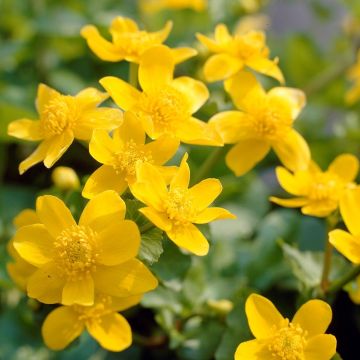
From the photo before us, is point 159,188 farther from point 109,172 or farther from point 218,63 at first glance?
point 218,63

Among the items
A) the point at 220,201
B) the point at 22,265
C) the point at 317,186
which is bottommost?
the point at 220,201

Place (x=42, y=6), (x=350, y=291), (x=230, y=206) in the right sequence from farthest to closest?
(x=42, y=6) → (x=230, y=206) → (x=350, y=291)

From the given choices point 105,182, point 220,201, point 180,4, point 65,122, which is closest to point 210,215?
point 105,182

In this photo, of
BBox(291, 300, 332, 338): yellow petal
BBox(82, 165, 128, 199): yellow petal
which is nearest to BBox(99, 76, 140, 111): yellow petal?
BBox(82, 165, 128, 199): yellow petal

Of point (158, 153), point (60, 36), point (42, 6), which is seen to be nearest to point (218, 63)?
point (158, 153)

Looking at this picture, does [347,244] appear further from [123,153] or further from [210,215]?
[123,153]

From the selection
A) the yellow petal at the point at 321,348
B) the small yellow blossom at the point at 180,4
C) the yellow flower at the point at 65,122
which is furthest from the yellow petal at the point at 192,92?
the small yellow blossom at the point at 180,4

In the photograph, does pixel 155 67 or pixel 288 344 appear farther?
pixel 155 67
